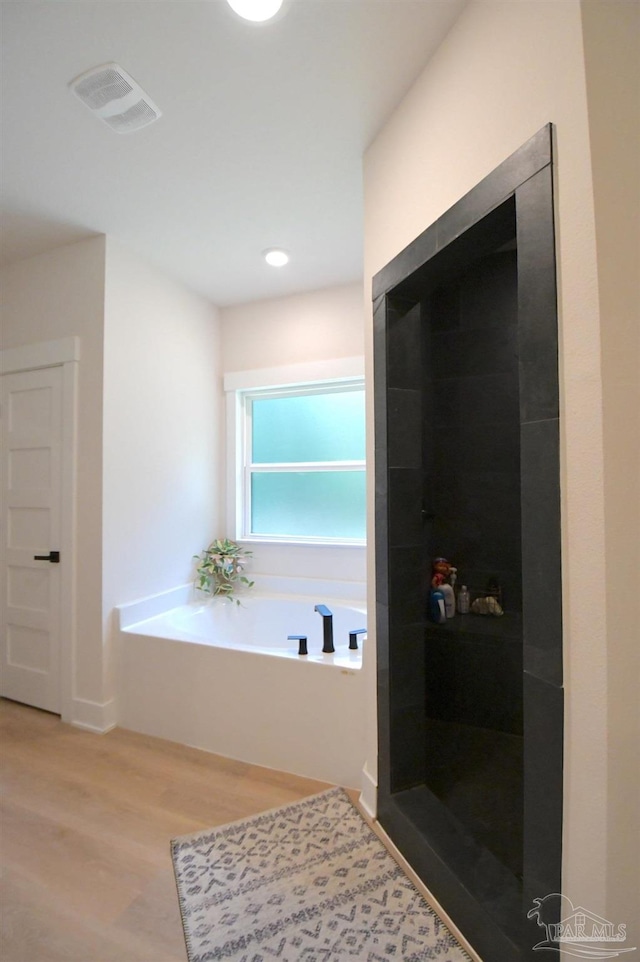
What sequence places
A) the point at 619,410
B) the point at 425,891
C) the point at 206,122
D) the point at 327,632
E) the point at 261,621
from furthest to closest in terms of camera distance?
the point at 261,621 → the point at 327,632 → the point at 206,122 → the point at 425,891 → the point at 619,410

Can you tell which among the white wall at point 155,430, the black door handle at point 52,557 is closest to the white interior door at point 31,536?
the black door handle at point 52,557

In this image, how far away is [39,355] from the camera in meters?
2.40

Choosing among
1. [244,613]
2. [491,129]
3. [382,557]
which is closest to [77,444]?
[244,613]

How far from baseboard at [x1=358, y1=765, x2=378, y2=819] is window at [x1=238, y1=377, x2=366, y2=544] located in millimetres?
1396

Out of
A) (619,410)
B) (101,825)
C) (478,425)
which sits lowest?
(101,825)

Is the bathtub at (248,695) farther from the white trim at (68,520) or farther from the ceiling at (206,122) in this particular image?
the ceiling at (206,122)

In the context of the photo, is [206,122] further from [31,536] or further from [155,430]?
[31,536]

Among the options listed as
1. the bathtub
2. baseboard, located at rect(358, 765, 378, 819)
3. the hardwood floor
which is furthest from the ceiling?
the hardwood floor

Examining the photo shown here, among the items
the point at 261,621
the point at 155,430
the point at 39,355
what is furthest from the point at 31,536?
the point at 261,621

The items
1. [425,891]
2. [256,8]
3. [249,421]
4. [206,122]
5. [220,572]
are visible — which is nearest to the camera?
[256,8]

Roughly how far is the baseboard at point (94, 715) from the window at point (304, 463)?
4.51 feet

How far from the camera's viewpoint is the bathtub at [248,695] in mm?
1777

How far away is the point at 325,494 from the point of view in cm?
300

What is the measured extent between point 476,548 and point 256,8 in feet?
6.91
